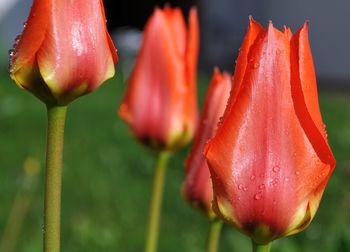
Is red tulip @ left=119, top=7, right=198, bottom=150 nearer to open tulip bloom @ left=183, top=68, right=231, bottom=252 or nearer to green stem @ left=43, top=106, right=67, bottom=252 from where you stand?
open tulip bloom @ left=183, top=68, right=231, bottom=252

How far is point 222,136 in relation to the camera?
1.05 metres

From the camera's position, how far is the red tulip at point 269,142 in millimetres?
1053

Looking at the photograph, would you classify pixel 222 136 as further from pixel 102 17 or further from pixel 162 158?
pixel 162 158

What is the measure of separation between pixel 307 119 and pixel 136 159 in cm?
546

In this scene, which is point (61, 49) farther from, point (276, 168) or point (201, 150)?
point (201, 150)

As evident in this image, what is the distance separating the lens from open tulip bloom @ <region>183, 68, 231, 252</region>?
1.38 m

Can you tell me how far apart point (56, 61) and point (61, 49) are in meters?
0.01

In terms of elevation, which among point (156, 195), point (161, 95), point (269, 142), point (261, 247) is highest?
point (269, 142)

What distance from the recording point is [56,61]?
1074mm

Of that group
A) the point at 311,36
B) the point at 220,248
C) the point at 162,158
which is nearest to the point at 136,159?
the point at 220,248

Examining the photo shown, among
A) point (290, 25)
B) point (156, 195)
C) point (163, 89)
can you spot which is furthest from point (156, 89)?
point (290, 25)

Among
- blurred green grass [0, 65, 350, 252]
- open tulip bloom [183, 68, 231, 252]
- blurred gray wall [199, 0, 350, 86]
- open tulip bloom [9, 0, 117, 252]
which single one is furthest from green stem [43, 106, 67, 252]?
blurred gray wall [199, 0, 350, 86]

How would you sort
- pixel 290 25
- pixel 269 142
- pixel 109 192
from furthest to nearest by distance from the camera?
pixel 290 25, pixel 109 192, pixel 269 142

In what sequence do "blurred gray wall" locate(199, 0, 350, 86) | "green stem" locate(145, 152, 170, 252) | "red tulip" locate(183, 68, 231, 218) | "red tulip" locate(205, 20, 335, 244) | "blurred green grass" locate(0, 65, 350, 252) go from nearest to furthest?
1. "red tulip" locate(205, 20, 335, 244)
2. "red tulip" locate(183, 68, 231, 218)
3. "green stem" locate(145, 152, 170, 252)
4. "blurred green grass" locate(0, 65, 350, 252)
5. "blurred gray wall" locate(199, 0, 350, 86)
